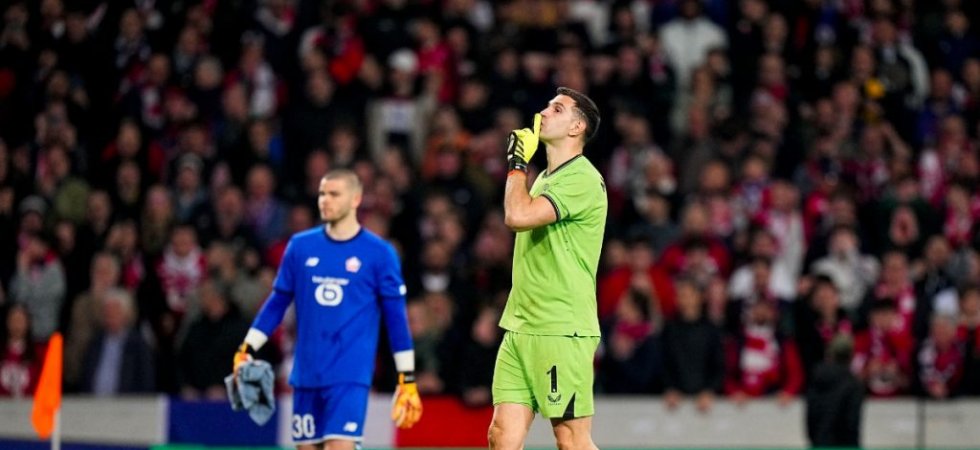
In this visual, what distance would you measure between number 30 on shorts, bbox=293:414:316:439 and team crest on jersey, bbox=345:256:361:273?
0.85m

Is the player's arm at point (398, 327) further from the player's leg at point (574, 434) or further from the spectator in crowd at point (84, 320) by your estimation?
the spectator in crowd at point (84, 320)

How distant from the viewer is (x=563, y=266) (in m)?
8.98

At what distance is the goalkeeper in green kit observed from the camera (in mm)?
8914

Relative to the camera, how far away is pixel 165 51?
58.2 feet

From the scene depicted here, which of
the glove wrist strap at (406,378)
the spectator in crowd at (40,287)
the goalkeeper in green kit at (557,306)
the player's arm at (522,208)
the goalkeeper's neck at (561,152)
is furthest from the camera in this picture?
the spectator in crowd at (40,287)

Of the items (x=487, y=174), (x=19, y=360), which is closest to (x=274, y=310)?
(x=19, y=360)

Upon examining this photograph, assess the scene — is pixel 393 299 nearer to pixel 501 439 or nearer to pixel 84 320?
pixel 501 439

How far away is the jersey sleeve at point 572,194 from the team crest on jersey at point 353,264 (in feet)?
5.87

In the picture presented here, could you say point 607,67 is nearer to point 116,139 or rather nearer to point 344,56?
point 344,56

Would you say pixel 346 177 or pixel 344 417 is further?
pixel 346 177

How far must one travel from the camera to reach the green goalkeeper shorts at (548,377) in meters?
8.93

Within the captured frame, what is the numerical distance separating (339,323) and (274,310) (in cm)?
45

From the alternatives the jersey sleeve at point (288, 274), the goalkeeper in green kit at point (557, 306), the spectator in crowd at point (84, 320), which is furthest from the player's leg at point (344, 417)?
the spectator in crowd at point (84, 320)

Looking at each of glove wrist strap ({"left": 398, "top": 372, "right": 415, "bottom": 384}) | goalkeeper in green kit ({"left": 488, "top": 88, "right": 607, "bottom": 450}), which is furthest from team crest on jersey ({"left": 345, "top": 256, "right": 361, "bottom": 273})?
goalkeeper in green kit ({"left": 488, "top": 88, "right": 607, "bottom": 450})
